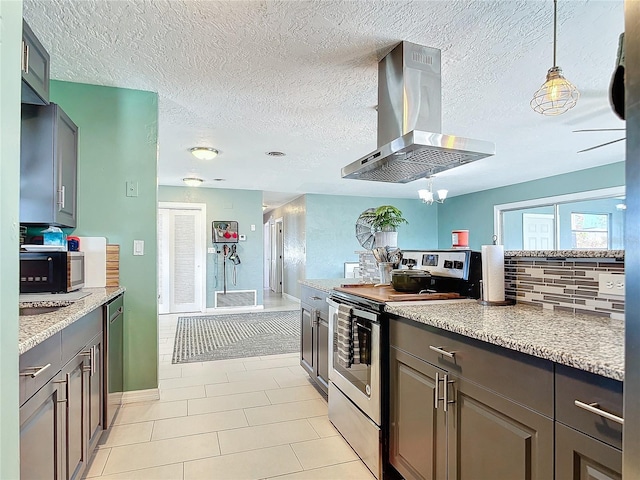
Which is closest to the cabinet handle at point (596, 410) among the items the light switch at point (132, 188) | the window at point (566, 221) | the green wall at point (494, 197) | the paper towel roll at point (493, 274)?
the paper towel roll at point (493, 274)

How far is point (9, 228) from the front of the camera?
0.64 metres

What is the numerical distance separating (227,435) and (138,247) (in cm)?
150

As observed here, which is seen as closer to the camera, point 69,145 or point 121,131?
point 69,145

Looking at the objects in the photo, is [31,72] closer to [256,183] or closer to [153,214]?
[153,214]

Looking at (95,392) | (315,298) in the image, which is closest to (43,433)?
(95,392)

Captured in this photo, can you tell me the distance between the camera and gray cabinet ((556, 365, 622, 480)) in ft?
2.79

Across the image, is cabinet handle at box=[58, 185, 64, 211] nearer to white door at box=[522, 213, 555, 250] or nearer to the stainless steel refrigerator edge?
the stainless steel refrigerator edge

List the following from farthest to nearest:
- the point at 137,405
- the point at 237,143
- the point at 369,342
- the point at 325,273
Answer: the point at 325,273, the point at 237,143, the point at 137,405, the point at 369,342

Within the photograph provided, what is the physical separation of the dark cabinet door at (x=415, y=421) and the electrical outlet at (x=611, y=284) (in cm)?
73

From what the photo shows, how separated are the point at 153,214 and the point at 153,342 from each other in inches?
38.6

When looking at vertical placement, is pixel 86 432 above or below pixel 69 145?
below

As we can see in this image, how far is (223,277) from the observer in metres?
6.93

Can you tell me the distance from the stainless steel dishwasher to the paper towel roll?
7.10ft

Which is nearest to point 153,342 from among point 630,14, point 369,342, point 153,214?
point 153,214
